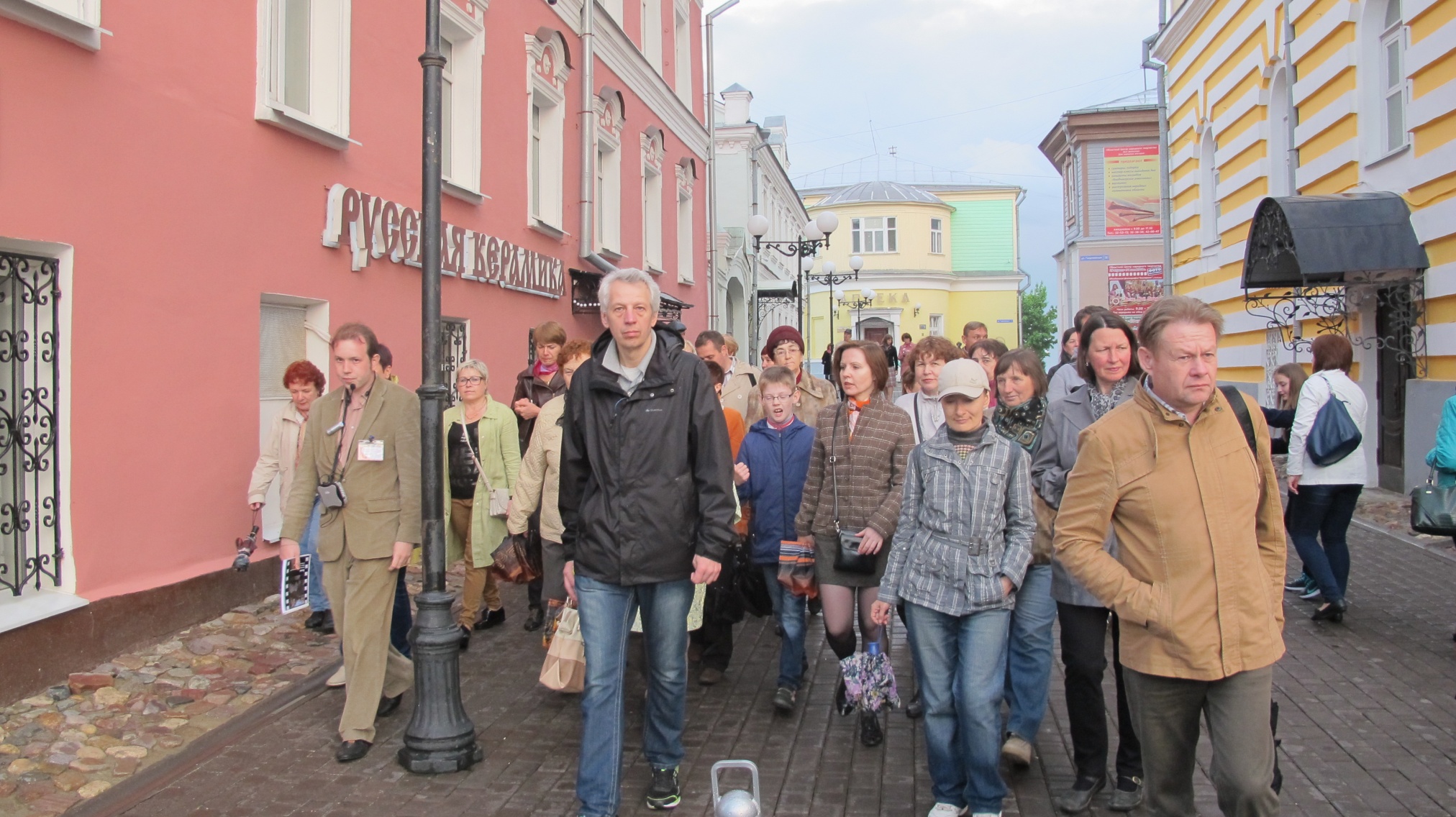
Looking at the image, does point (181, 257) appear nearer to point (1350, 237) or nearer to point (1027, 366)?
point (1027, 366)

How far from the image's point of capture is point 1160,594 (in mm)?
3039

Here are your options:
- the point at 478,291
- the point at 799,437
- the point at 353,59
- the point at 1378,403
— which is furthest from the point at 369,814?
the point at 1378,403

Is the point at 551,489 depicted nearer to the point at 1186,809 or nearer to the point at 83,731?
the point at 83,731

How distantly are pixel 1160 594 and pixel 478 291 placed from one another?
9.89 meters

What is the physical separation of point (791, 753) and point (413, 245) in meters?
6.75

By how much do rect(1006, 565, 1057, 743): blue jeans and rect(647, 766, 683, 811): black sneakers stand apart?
146cm

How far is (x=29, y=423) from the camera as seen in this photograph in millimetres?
5973

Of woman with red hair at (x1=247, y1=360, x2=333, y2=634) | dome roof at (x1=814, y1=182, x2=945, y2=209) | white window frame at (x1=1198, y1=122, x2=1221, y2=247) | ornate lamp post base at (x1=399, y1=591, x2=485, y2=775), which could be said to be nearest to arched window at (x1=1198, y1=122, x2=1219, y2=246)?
white window frame at (x1=1198, y1=122, x2=1221, y2=247)

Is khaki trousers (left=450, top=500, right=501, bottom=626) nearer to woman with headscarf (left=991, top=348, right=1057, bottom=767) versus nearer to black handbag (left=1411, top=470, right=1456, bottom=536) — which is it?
woman with headscarf (left=991, top=348, right=1057, bottom=767)

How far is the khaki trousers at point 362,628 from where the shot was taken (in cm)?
503

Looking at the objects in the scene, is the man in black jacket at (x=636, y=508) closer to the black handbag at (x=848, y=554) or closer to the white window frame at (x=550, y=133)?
the black handbag at (x=848, y=554)

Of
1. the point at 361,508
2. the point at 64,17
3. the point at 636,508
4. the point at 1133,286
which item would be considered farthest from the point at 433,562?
the point at 1133,286

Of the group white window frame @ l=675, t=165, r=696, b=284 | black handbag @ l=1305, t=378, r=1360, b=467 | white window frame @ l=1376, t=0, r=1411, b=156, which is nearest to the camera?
black handbag @ l=1305, t=378, r=1360, b=467

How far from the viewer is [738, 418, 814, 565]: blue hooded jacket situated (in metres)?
5.84
